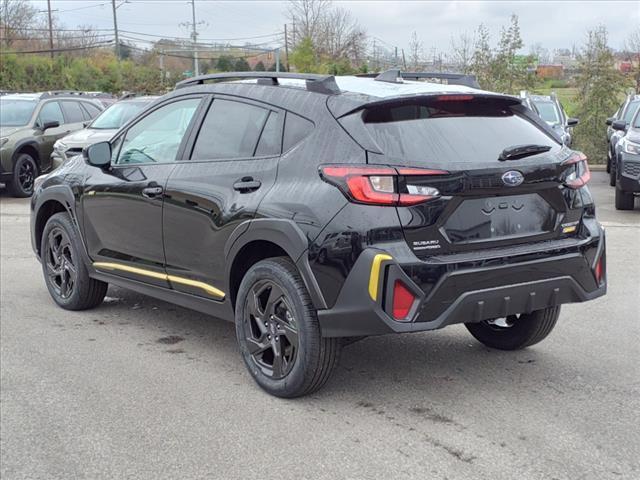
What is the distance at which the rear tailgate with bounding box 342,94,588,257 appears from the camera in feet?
13.0

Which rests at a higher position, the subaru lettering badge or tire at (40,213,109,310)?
the subaru lettering badge

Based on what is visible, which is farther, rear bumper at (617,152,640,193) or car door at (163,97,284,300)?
rear bumper at (617,152,640,193)

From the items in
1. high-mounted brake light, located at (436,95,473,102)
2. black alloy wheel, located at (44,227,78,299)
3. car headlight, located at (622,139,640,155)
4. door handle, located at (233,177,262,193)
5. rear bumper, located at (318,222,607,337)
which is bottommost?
black alloy wheel, located at (44,227,78,299)

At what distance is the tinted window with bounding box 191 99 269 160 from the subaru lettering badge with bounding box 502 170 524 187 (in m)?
1.46

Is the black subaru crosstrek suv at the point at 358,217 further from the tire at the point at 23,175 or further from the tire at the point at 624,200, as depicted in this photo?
the tire at the point at 23,175

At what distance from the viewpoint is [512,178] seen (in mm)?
4129

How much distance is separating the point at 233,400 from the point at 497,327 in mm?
1851

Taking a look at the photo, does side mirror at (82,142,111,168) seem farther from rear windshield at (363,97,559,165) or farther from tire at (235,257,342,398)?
rear windshield at (363,97,559,165)

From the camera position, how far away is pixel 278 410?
14.2 feet

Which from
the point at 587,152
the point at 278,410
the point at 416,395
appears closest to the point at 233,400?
the point at 278,410

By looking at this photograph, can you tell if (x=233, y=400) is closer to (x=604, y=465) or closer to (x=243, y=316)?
(x=243, y=316)

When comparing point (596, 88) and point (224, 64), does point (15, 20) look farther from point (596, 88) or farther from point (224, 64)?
point (596, 88)

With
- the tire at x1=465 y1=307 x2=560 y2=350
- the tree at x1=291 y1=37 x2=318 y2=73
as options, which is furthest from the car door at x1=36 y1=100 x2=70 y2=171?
the tree at x1=291 y1=37 x2=318 y2=73

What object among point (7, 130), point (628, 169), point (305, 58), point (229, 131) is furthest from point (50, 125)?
point (305, 58)
